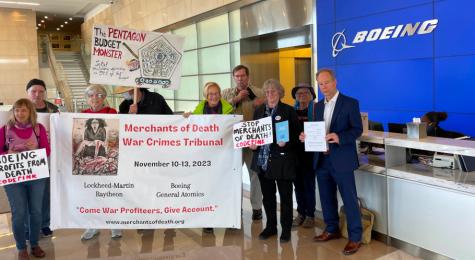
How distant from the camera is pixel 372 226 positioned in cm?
378

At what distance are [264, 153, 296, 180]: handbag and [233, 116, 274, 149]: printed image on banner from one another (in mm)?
192

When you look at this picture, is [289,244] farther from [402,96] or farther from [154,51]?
[402,96]

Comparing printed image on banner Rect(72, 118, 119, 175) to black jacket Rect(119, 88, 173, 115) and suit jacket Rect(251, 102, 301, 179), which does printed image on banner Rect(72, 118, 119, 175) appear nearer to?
black jacket Rect(119, 88, 173, 115)

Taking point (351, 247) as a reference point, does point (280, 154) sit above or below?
above

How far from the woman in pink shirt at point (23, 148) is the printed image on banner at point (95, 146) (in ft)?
0.90

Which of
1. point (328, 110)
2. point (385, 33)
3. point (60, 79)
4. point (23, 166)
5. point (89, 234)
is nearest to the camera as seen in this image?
point (23, 166)

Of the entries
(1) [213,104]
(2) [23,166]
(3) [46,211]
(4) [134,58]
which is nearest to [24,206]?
(2) [23,166]

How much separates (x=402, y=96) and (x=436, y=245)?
3299mm

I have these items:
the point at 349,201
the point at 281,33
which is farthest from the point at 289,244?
the point at 281,33

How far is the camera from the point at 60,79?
18891 millimetres

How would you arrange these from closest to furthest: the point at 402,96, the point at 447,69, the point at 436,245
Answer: the point at 436,245 → the point at 447,69 → the point at 402,96

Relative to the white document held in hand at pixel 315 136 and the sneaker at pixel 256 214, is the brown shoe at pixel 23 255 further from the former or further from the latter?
the white document held in hand at pixel 315 136

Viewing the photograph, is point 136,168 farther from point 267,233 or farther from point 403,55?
point 403,55

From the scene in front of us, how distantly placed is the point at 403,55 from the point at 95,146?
457 cm
